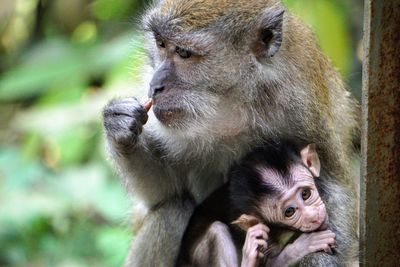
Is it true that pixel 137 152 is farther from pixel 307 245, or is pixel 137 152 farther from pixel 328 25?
pixel 328 25

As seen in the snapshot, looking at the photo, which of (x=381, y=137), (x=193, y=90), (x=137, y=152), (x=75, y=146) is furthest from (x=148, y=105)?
(x=75, y=146)

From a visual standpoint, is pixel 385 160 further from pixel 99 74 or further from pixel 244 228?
pixel 99 74

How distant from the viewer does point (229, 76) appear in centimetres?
436

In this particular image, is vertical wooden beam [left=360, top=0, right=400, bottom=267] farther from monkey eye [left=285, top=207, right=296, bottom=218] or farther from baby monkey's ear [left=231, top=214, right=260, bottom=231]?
baby monkey's ear [left=231, top=214, right=260, bottom=231]

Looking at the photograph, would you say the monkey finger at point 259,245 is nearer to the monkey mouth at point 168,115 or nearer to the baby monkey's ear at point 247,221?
the baby monkey's ear at point 247,221

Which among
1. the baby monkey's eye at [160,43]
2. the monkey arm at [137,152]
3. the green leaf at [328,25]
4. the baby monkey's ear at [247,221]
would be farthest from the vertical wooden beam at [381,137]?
the green leaf at [328,25]

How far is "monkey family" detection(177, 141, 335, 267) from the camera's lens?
3920 mm

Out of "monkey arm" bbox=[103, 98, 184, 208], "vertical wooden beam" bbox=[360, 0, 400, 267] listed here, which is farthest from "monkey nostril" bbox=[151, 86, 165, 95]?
"vertical wooden beam" bbox=[360, 0, 400, 267]

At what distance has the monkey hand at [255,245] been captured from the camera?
3.84 meters

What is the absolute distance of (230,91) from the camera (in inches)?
173

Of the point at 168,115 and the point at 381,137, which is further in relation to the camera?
the point at 168,115

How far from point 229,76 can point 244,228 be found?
793 mm

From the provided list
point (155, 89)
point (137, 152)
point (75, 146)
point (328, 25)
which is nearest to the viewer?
point (155, 89)

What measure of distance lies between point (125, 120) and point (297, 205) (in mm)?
969
